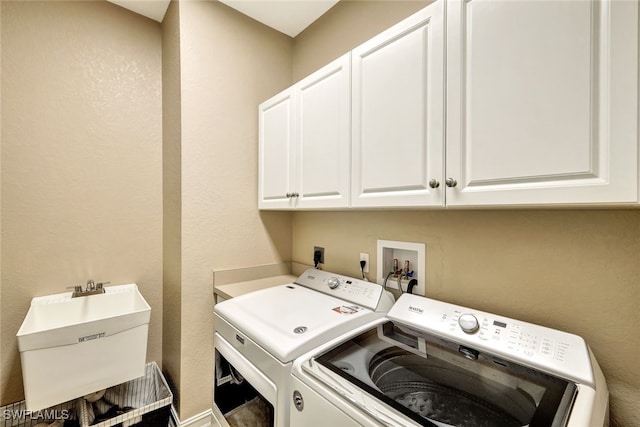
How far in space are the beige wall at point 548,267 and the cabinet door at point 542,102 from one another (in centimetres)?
32

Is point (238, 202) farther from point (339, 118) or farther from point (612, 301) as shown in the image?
point (612, 301)

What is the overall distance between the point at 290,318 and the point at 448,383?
638 millimetres

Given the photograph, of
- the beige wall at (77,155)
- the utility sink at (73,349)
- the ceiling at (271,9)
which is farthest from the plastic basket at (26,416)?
the ceiling at (271,9)

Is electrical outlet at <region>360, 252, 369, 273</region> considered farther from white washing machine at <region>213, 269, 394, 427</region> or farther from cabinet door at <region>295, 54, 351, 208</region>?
cabinet door at <region>295, 54, 351, 208</region>

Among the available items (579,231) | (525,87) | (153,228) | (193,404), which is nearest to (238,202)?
(153,228)

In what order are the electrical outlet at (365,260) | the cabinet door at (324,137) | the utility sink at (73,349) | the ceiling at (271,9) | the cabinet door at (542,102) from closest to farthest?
the cabinet door at (542,102) → the utility sink at (73,349) → the cabinet door at (324,137) → the electrical outlet at (365,260) → the ceiling at (271,9)

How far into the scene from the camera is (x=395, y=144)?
1100 mm

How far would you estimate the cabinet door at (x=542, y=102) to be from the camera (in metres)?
0.65

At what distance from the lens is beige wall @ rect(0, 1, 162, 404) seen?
1.51m

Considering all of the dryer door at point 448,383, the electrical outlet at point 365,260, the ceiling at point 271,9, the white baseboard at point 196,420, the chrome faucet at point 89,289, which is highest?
the ceiling at point 271,9

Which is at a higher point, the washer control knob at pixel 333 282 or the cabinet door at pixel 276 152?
the cabinet door at pixel 276 152

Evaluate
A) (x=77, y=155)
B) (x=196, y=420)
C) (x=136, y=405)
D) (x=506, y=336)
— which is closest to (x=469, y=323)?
(x=506, y=336)

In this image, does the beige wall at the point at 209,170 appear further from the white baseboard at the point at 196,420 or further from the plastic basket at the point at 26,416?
the plastic basket at the point at 26,416

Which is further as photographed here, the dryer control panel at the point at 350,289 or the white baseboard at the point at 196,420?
the white baseboard at the point at 196,420
